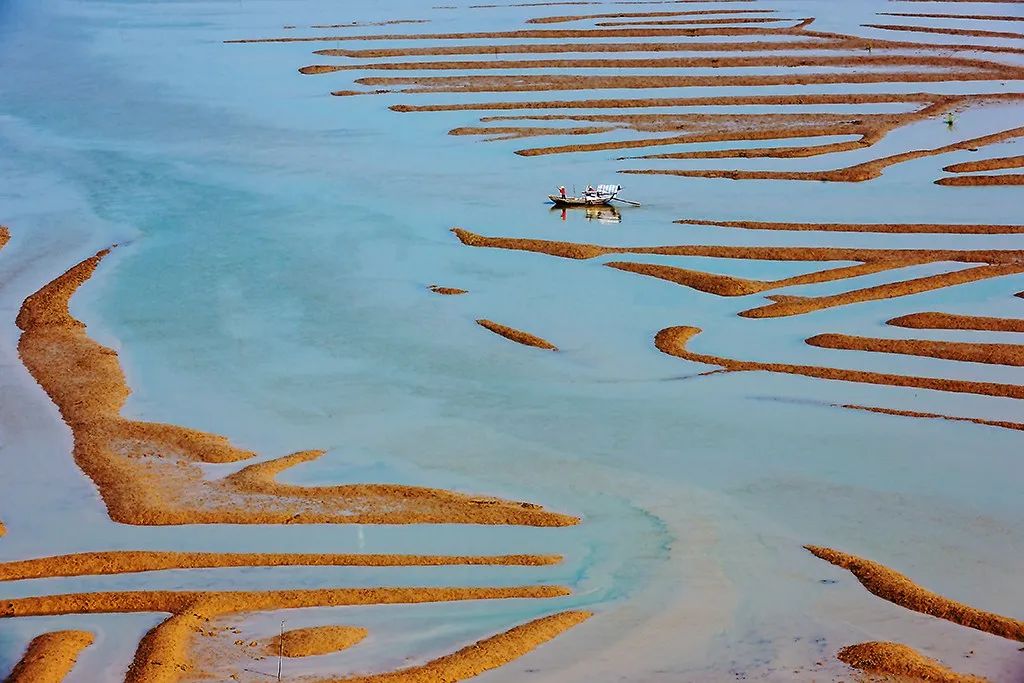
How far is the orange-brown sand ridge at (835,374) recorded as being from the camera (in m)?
22.5

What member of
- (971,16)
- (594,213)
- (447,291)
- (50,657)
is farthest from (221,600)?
(971,16)

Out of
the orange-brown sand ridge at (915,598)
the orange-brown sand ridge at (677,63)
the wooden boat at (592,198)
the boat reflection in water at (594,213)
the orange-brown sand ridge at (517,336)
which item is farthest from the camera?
the orange-brown sand ridge at (677,63)

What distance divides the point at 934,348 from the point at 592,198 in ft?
36.5

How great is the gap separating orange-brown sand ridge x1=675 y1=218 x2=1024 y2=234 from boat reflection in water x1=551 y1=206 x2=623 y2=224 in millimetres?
2136

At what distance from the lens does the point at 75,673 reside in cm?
1477

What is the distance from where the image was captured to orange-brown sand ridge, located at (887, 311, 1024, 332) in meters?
24.8

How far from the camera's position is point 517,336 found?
82.3 ft

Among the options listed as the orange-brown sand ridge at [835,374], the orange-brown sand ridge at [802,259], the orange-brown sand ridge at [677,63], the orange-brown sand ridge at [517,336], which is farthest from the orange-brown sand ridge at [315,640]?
the orange-brown sand ridge at [677,63]

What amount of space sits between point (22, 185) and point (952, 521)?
2798cm

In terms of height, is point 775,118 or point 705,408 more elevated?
point 775,118

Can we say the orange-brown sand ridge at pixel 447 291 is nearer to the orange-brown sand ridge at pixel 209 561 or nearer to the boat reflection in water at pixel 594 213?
the boat reflection in water at pixel 594 213

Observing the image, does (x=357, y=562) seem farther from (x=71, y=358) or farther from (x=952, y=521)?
(x=71, y=358)

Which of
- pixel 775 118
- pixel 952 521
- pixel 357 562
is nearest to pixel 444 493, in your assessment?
pixel 357 562

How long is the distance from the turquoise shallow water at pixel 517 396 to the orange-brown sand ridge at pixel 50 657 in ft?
0.79
